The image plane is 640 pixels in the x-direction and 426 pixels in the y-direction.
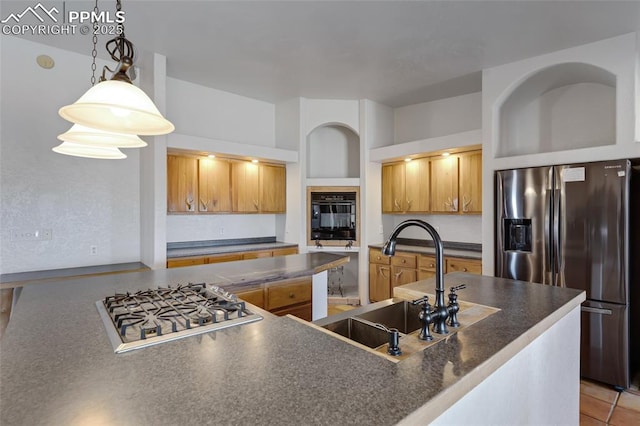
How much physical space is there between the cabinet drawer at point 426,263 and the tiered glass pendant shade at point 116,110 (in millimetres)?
3255

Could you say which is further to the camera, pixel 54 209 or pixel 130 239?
pixel 130 239

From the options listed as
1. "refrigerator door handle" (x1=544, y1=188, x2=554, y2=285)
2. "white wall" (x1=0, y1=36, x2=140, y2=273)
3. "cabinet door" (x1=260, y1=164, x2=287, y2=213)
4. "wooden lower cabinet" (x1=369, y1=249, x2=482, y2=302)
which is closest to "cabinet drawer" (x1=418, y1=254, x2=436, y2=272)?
"wooden lower cabinet" (x1=369, y1=249, x2=482, y2=302)

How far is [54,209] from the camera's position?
10.3 ft

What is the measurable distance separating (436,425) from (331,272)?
4279 mm

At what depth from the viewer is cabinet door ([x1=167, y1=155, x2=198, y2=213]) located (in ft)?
12.3

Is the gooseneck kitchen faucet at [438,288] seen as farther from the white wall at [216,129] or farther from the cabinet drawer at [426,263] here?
the white wall at [216,129]

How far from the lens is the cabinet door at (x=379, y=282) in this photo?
Result: 438 cm

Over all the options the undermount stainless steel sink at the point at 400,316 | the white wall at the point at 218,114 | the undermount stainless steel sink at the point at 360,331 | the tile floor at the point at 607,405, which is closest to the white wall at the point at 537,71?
the tile floor at the point at 607,405

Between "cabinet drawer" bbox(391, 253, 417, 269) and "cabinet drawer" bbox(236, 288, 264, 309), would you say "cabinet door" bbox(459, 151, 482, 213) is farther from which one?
"cabinet drawer" bbox(236, 288, 264, 309)

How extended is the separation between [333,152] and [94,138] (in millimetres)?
3859

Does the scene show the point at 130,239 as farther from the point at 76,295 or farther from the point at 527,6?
the point at 527,6

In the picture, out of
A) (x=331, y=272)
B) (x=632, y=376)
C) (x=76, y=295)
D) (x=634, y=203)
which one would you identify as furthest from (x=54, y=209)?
(x=632, y=376)

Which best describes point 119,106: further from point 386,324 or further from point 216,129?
point 216,129

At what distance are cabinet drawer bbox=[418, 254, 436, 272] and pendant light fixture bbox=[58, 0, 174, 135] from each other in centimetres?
325
